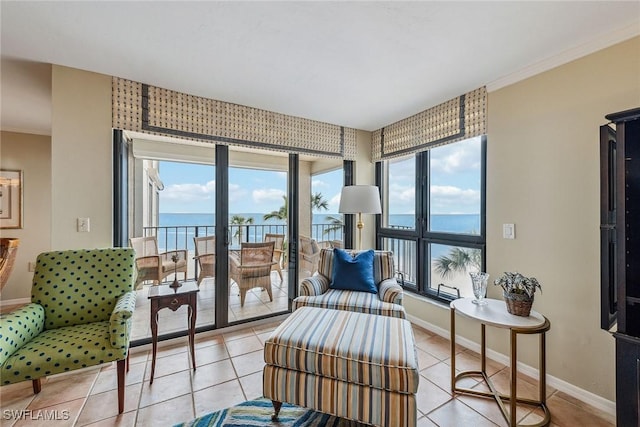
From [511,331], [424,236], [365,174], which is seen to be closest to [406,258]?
[424,236]

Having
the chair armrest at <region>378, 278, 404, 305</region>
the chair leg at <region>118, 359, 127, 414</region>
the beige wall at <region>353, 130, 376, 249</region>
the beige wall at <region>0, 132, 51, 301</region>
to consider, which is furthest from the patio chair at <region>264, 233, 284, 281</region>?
the beige wall at <region>0, 132, 51, 301</region>

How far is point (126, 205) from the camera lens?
253 cm

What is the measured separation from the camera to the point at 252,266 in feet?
10.3

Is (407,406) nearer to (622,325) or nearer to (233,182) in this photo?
(622,325)

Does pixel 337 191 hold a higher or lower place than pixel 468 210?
higher

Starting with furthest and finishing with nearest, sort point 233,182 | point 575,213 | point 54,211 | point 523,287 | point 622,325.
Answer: point 233,182
point 54,211
point 575,213
point 523,287
point 622,325

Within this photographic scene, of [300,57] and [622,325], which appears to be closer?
[622,325]

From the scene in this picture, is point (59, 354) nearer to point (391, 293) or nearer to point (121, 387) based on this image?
point (121, 387)

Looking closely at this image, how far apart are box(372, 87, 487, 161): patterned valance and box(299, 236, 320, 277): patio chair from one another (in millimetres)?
1504

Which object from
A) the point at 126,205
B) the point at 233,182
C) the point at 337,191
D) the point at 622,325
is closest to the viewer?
the point at 622,325

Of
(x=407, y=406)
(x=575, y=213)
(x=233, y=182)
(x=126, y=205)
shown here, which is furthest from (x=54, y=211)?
(x=575, y=213)

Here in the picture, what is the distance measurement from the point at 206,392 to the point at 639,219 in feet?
9.07

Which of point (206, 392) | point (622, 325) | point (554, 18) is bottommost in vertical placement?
point (206, 392)

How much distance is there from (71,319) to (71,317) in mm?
14
